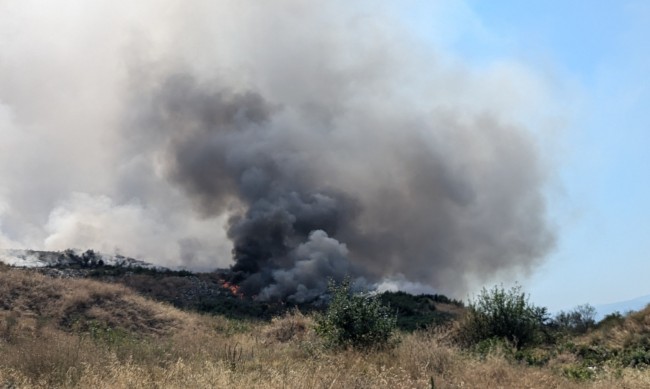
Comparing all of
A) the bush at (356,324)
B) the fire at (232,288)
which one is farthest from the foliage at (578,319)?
the fire at (232,288)

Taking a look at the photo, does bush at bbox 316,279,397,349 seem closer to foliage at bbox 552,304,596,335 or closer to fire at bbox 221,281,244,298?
foliage at bbox 552,304,596,335

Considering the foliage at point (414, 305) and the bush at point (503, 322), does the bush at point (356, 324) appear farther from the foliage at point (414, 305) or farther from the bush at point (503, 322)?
the foliage at point (414, 305)

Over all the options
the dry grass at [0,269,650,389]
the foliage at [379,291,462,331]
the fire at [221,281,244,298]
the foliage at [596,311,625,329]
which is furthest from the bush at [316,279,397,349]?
the fire at [221,281,244,298]

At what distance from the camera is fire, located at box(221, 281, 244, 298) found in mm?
59787

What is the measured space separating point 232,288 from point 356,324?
169 ft

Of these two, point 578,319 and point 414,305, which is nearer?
point 578,319

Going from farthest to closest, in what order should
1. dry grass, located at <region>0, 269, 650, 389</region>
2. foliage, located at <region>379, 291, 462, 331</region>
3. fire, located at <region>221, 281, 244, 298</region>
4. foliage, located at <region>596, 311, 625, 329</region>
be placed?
fire, located at <region>221, 281, 244, 298</region> < foliage, located at <region>379, 291, 462, 331</region> < foliage, located at <region>596, 311, 625, 329</region> < dry grass, located at <region>0, 269, 650, 389</region>

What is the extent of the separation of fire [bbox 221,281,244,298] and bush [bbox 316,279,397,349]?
45.7 m

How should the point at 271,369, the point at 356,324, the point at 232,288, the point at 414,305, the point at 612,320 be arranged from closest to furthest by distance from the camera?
1. the point at 271,369
2. the point at 356,324
3. the point at 612,320
4. the point at 414,305
5. the point at 232,288

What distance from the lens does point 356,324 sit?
44.3 feet

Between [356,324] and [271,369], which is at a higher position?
[356,324]

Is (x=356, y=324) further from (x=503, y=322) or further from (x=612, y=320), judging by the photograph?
(x=612, y=320)

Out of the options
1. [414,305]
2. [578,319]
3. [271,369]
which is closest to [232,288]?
[414,305]

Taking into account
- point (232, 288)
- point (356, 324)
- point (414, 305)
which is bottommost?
point (356, 324)
